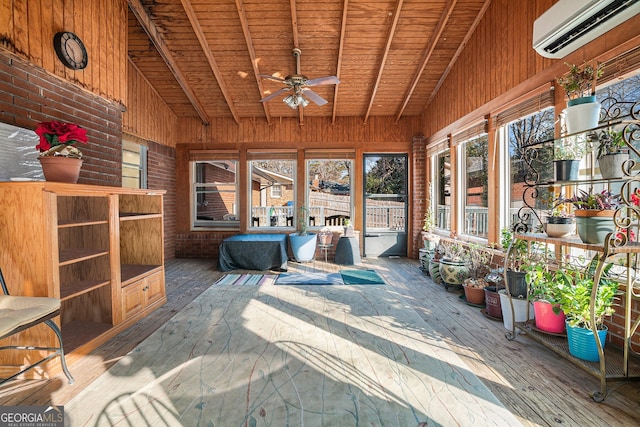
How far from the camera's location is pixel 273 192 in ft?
30.2

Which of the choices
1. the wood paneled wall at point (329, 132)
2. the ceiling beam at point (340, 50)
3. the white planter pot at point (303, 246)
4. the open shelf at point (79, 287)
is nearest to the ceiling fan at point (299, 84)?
the ceiling beam at point (340, 50)

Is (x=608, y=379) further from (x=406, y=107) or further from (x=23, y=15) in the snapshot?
(x=406, y=107)

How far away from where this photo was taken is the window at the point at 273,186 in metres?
7.02

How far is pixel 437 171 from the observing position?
253 inches

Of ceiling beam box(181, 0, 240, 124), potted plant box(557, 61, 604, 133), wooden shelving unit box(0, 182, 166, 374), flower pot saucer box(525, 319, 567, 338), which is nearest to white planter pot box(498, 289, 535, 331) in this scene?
flower pot saucer box(525, 319, 567, 338)

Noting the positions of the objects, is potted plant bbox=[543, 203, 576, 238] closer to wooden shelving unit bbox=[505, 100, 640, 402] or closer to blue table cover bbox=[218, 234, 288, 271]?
wooden shelving unit bbox=[505, 100, 640, 402]

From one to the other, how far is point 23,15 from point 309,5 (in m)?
3.27

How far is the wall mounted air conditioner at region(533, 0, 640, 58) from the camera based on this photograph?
242cm

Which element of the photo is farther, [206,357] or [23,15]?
[23,15]

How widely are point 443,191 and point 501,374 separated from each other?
4348 mm

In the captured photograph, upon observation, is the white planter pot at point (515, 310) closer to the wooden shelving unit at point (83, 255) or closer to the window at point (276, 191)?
the wooden shelving unit at point (83, 255)

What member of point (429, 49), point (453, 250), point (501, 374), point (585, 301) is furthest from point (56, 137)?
point (453, 250)

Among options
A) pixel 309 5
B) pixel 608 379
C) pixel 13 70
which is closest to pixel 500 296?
pixel 608 379

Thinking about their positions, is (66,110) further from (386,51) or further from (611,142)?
(611,142)
